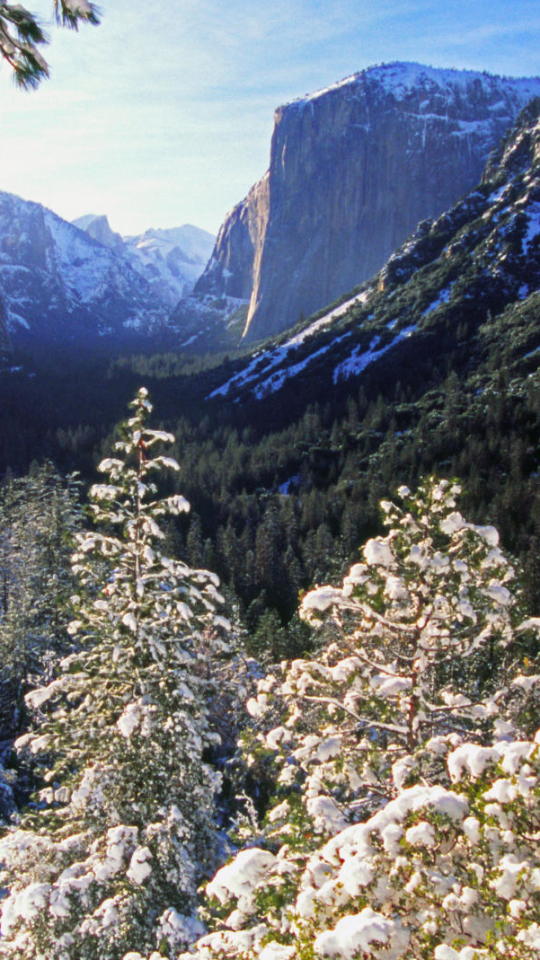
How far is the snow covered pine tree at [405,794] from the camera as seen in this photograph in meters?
4.38

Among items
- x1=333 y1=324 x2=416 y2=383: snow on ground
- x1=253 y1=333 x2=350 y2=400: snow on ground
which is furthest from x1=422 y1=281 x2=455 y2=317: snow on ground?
x1=253 y1=333 x2=350 y2=400: snow on ground

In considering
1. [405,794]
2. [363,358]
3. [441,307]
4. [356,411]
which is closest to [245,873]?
[405,794]

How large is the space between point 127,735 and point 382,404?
93385mm

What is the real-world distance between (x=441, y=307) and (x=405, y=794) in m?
127

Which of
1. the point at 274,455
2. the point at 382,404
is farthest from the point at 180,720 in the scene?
the point at 382,404

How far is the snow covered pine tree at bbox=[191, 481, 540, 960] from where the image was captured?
4379mm

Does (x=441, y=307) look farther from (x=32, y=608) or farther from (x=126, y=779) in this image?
(x=126, y=779)

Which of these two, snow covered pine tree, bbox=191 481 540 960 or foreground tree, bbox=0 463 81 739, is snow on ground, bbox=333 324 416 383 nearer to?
foreground tree, bbox=0 463 81 739

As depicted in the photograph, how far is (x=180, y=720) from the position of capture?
378 inches

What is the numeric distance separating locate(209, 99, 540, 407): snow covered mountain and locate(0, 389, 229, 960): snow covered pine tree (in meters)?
91.0

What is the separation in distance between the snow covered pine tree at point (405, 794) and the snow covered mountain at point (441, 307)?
9184 centimetres

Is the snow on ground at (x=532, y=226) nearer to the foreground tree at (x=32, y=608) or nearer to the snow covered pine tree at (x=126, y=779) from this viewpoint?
the foreground tree at (x=32, y=608)

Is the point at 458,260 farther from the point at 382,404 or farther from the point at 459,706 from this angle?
the point at 459,706

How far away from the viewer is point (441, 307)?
120125 millimetres
